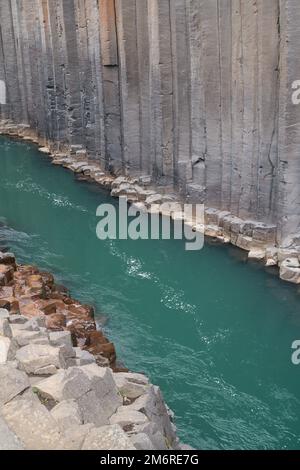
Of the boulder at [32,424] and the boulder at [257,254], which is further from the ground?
the boulder at [32,424]

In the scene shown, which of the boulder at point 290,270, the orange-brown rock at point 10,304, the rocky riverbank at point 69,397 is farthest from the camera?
the boulder at point 290,270

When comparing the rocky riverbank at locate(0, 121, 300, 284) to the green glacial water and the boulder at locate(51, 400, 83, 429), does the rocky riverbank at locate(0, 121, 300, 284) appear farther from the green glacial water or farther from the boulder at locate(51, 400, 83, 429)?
the boulder at locate(51, 400, 83, 429)

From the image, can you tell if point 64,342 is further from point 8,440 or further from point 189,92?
point 189,92

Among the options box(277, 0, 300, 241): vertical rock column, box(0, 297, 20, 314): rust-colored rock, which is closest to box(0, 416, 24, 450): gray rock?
box(0, 297, 20, 314): rust-colored rock

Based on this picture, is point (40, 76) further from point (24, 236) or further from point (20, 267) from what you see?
point (20, 267)
